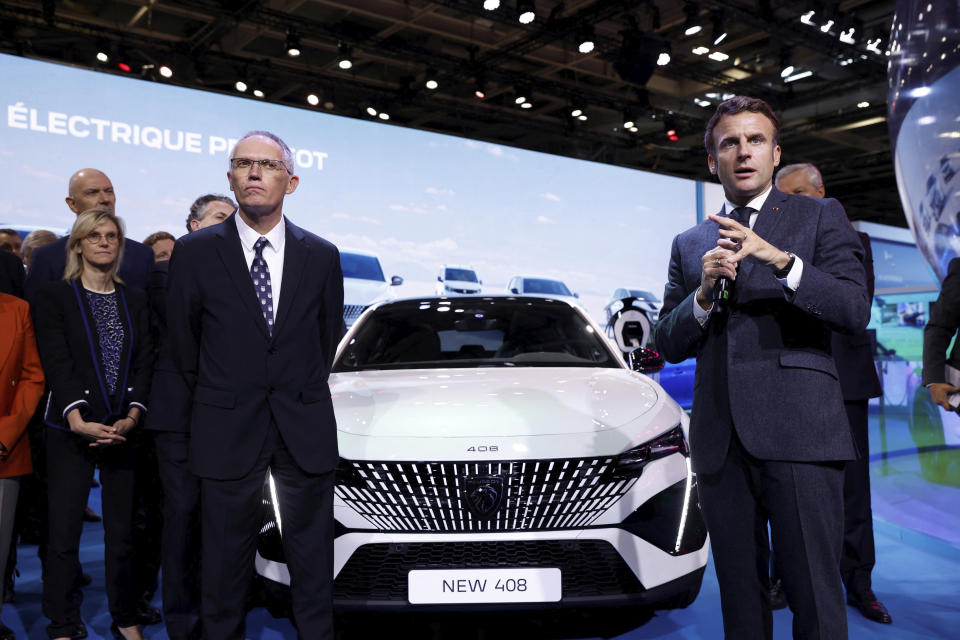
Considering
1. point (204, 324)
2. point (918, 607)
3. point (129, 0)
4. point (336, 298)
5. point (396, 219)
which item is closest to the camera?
point (204, 324)

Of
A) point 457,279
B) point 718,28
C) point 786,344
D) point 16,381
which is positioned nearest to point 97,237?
point 16,381

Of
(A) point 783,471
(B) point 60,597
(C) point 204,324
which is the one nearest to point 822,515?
(A) point 783,471

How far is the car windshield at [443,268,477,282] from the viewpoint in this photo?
781 centimetres

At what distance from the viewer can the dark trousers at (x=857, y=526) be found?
2.75 m

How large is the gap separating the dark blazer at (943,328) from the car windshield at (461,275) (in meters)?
5.69

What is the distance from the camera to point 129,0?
28.8 ft

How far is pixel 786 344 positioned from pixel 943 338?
1.23 m

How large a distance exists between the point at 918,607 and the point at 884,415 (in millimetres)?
4653

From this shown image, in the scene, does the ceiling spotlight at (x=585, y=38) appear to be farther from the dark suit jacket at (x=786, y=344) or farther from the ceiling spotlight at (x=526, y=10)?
the dark suit jacket at (x=786, y=344)

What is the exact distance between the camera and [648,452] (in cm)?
224

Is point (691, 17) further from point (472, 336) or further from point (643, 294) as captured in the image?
point (472, 336)

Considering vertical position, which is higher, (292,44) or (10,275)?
(292,44)

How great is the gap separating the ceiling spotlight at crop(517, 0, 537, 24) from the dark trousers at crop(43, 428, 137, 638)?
710cm

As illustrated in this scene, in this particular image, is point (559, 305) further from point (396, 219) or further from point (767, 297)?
point (396, 219)
